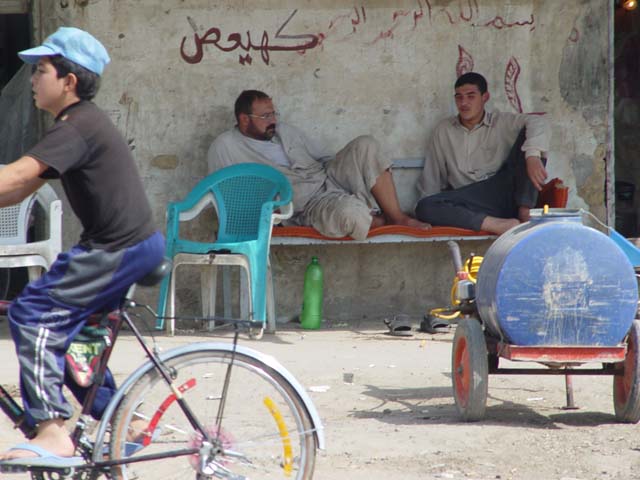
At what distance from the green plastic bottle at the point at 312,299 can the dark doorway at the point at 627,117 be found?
4.35 meters

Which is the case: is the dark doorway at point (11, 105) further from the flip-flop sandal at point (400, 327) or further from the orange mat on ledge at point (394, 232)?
the flip-flop sandal at point (400, 327)

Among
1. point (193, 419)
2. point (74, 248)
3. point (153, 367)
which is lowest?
point (193, 419)

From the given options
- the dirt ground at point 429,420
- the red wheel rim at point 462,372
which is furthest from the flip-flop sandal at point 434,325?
the red wheel rim at point 462,372

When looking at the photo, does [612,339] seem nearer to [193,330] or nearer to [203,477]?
[203,477]

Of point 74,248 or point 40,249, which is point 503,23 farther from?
point 74,248

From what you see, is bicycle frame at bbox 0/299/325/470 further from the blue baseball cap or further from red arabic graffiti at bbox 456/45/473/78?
red arabic graffiti at bbox 456/45/473/78

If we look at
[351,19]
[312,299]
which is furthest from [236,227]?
[351,19]

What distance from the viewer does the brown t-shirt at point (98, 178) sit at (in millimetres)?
3766

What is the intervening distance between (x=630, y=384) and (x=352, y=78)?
419cm

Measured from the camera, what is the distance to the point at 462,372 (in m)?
5.74

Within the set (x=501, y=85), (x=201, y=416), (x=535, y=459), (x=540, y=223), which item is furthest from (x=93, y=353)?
(x=501, y=85)

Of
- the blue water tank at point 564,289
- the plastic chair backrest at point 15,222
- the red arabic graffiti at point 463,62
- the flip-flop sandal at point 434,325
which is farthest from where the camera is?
the red arabic graffiti at point 463,62

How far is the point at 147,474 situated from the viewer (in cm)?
414

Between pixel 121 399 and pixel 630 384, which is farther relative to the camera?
pixel 630 384
